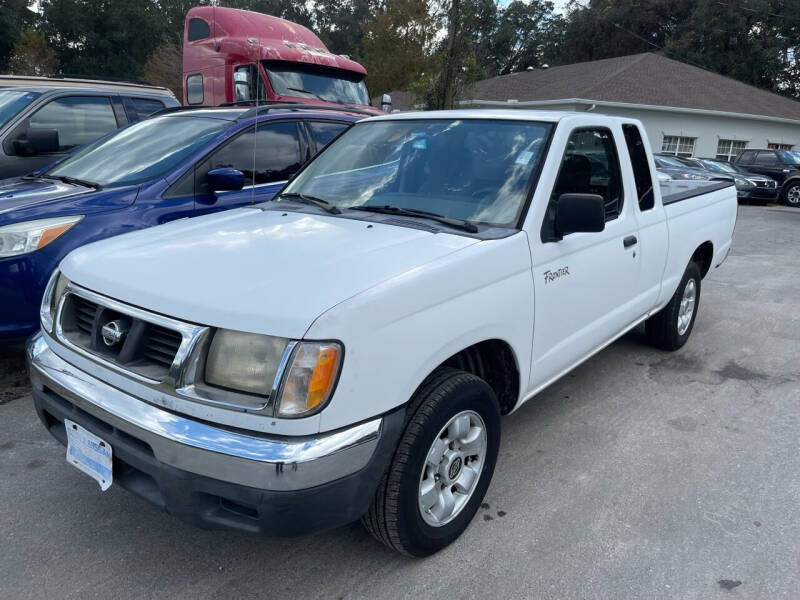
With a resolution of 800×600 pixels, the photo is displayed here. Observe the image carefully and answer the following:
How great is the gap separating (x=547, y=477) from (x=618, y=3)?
4809cm

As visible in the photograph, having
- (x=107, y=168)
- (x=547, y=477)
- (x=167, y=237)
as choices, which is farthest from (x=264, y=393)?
(x=107, y=168)

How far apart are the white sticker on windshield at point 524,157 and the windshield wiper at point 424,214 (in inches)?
18.6

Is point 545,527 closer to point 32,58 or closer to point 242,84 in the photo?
point 242,84

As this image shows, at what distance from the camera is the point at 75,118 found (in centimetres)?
656

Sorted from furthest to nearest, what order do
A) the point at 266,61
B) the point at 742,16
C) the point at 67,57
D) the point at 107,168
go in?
the point at 67,57 → the point at 742,16 → the point at 266,61 → the point at 107,168

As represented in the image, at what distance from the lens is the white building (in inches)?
978

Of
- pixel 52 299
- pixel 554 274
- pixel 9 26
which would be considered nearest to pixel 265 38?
pixel 52 299

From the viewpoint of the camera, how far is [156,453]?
215 centimetres

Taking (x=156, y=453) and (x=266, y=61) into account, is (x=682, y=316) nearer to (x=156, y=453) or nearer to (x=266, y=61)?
(x=156, y=453)

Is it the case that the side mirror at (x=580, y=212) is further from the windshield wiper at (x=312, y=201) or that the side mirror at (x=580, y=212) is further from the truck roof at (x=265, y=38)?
the truck roof at (x=265, y=38)

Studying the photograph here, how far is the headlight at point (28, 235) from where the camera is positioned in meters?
3.81

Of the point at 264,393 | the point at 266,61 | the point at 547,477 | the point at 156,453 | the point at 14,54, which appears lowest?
the point at 547,477

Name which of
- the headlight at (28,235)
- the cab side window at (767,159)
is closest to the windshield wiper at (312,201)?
the headlight at (28,235)

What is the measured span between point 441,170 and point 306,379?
1678mm
